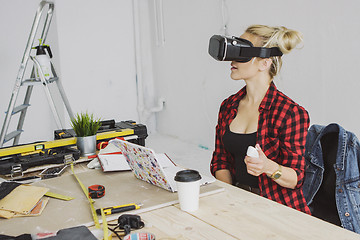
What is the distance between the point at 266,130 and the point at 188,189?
0.64m

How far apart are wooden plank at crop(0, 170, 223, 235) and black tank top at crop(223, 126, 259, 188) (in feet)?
1.29

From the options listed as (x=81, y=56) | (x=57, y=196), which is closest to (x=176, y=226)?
(x=57, y=196)

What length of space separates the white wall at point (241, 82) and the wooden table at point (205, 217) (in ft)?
A: 6.03

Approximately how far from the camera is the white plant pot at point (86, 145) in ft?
6.20

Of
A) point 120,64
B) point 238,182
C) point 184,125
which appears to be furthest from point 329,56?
point 120,64

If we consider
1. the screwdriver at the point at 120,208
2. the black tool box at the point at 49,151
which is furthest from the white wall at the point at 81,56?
the screwdriver at the point at 120,208

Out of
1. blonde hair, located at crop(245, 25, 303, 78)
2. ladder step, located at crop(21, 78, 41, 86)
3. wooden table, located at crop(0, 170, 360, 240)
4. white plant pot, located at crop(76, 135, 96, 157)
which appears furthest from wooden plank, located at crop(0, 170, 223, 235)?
ladder step, located at crop(21, 78, 41, 86)

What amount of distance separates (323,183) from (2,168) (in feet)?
4.25

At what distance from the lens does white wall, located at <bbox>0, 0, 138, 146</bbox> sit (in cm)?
424

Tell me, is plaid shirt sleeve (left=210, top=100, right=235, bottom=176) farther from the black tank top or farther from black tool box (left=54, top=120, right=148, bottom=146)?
black tool box (left=54, top=120, right=148, bottom=146)

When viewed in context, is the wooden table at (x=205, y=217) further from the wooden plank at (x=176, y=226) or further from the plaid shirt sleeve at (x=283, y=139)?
the plaid shirt sleeve at (x=283, y=139)

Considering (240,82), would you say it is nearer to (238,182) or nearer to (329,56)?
(329,56)

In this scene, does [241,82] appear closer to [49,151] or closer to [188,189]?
[49,151]

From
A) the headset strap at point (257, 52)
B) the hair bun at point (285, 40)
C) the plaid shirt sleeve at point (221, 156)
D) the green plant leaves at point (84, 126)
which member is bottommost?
the plaid shirt sleeve at point (221, 156)
